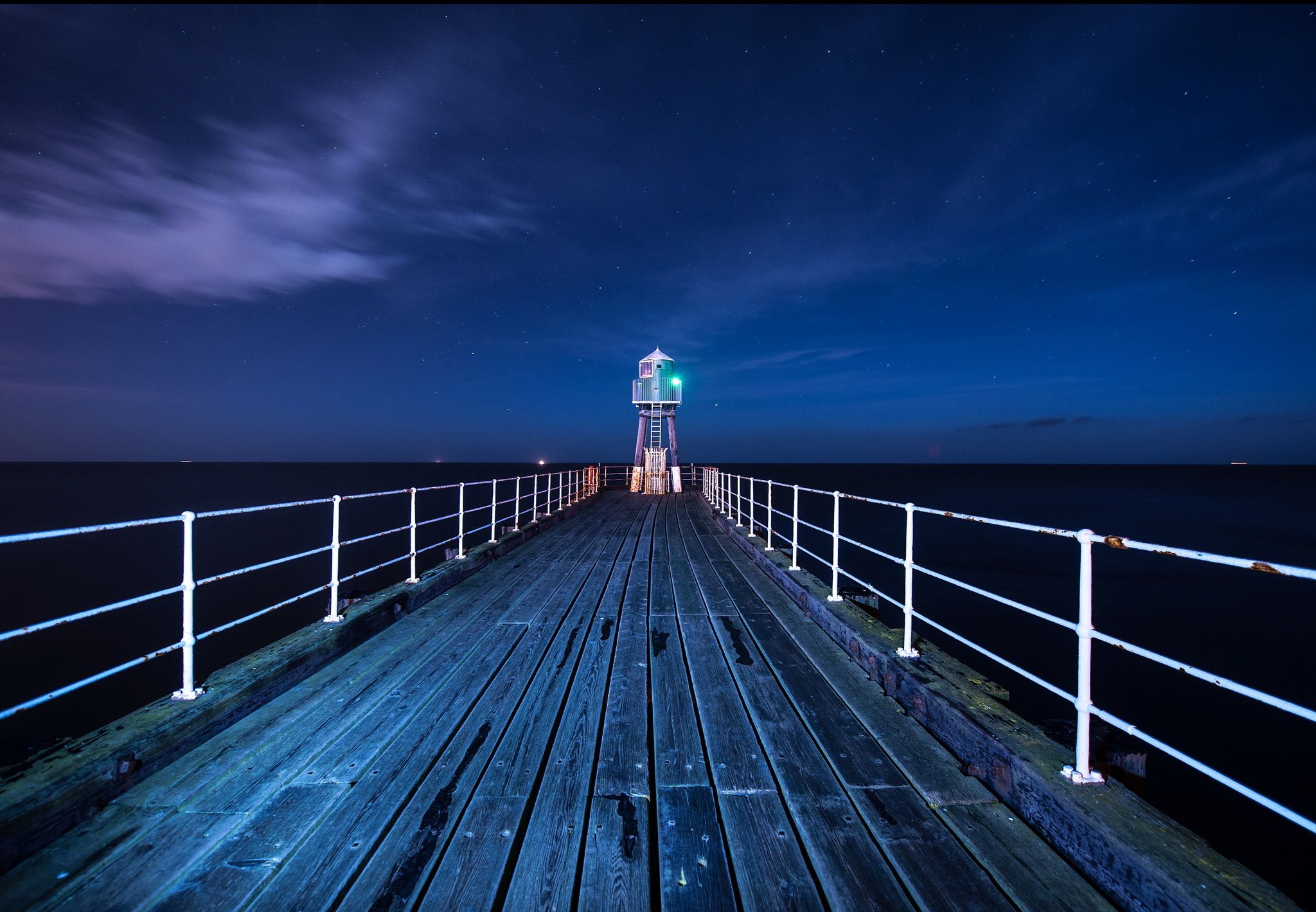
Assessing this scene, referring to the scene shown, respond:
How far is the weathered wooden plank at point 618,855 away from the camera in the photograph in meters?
1.62

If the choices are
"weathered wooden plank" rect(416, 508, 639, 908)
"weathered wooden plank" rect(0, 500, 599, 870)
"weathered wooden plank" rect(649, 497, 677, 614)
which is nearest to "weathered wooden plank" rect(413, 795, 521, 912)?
"weathered wooden plank" rect(416, 508, 639, 908)

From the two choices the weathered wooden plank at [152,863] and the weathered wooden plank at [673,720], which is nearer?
the weathered wooden plank at [152,863]

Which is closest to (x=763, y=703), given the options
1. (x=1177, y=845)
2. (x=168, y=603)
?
(x=1177, y=845)

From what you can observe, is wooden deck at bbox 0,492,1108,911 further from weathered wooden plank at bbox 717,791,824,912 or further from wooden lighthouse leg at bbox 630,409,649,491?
wooden lighthouse leg at bbox 630,409,649,491

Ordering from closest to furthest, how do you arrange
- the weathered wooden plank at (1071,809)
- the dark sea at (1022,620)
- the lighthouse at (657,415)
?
1. the weathered wooden plank at (1071,809)
2. the dark sea at (1022,620)
3. the lighthouse at (657,415)

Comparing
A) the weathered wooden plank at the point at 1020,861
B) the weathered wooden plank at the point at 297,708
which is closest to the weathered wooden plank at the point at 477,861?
the weathered wooden plank at the point at 297,708

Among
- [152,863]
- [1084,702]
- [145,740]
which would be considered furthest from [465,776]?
[1084,702]

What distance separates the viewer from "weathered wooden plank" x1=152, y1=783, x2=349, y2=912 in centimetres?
160

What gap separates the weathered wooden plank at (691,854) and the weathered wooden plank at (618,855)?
0.17 ft

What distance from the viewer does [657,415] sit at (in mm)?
19750

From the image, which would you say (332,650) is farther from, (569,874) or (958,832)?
(958,832)

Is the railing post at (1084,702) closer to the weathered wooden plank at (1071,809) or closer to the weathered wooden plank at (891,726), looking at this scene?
the weathered wooden plank at (1071,809)

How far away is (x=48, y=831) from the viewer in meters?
1.80

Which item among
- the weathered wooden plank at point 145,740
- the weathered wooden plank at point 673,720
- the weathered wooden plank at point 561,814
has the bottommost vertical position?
the weathered wooden plank at point 561,814
